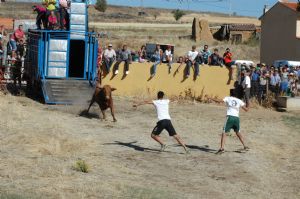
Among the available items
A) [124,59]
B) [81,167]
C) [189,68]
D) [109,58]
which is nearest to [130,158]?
[81,167]

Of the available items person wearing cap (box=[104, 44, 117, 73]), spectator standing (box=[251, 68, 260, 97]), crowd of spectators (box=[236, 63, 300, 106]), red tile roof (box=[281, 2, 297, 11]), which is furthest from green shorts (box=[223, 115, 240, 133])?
red tile roof (box=[281, 2, 297, 11])

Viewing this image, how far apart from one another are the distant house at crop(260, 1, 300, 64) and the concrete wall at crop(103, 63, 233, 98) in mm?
21266

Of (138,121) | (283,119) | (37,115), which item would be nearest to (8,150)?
(37,115)

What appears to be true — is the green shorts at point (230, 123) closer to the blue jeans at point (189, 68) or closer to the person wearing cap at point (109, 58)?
the person wearing cap at point (109, 58)

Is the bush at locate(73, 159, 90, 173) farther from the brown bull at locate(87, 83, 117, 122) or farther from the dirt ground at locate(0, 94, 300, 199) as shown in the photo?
the brown bull at locate(87, 83, 117, 122)

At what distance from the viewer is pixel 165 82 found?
29750 mm

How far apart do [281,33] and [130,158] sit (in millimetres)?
39503

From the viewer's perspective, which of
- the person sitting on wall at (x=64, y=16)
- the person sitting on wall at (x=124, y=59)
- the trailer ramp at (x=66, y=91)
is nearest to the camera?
the trailer ramp at (x=66, y=91)

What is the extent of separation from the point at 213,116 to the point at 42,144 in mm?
10298

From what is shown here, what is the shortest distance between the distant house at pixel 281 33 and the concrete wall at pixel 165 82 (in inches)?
837

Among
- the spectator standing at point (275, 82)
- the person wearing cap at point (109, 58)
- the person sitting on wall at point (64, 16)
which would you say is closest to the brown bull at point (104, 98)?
the person sitting on wall at point (64, 16)

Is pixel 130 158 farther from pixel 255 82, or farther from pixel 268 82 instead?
pixel 268 82

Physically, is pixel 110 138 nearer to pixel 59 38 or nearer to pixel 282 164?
pixel 282 164

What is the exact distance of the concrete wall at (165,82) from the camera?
29.2 meters
